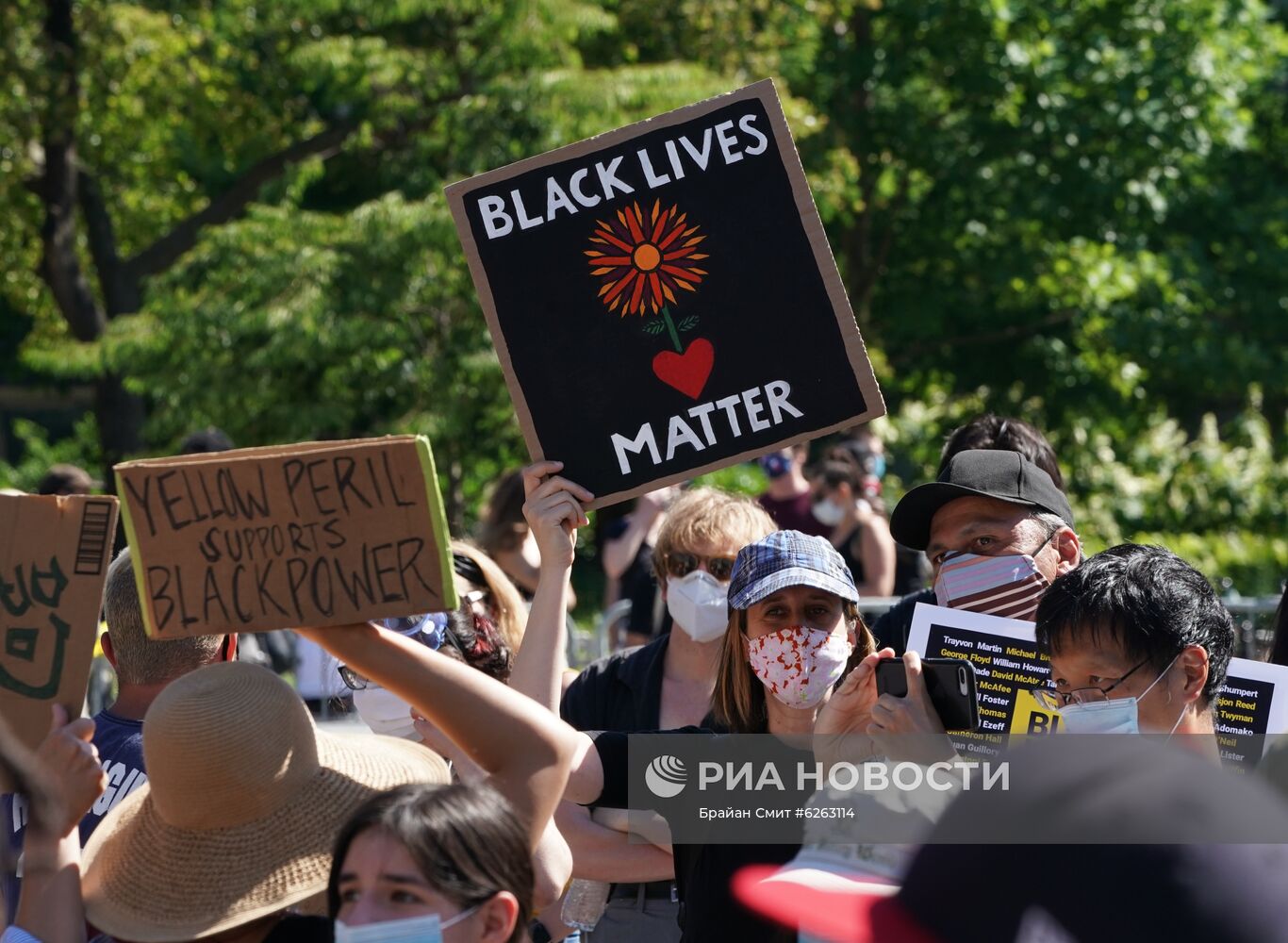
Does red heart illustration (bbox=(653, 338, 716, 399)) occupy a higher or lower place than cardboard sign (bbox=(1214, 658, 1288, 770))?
higher

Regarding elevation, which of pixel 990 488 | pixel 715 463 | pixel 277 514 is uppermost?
pixel 277 514

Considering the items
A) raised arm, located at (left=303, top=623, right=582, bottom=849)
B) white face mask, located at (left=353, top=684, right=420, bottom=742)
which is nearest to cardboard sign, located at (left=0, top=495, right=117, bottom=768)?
raised arm, located at (left=303, top=623, right=582, bottom=849)

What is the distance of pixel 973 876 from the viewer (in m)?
1.89

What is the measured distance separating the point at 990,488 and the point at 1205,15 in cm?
1496

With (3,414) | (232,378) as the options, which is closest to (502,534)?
(232,378)

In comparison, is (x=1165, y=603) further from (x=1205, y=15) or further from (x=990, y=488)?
(x=1205, y=15)

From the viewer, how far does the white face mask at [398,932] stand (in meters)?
2.31

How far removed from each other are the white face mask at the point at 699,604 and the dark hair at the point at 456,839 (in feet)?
6.52

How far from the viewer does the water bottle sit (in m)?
3.82

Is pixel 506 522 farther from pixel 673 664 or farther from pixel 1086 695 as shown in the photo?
pixel 1086 695

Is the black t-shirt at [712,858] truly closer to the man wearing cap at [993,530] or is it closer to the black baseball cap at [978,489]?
the man wearing cap at [993,530]

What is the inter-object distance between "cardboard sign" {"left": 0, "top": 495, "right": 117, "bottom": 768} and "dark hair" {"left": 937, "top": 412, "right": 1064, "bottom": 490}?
2616 mm

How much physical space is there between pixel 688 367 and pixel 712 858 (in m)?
1.00

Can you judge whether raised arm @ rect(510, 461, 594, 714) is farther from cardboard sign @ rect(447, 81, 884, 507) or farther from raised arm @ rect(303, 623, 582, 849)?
raised arm @ rect(303, 623, 582, 849)
